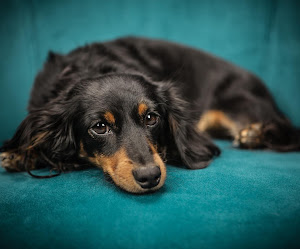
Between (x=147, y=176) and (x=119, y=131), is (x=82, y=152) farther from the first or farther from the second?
(x=147, y=176)

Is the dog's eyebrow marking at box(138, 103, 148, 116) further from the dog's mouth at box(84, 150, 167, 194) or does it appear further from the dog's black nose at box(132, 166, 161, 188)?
the dog's black nose at box(132, 166, 161, 188)

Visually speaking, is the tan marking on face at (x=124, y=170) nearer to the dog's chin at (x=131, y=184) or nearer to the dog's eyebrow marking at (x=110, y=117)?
the dog's chin at (x=131, y=184)

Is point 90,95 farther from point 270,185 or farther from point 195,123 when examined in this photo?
point 270,185

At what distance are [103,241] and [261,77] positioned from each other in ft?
9.24

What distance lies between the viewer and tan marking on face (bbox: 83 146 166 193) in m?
1.26

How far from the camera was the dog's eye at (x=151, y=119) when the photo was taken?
5.46 ft

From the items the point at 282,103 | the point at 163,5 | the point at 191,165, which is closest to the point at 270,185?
the point at 191,165

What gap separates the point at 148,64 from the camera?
8.40ft

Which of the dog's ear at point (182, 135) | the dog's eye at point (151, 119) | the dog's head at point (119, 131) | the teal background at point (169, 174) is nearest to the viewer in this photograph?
the teal background at point (169, 174)

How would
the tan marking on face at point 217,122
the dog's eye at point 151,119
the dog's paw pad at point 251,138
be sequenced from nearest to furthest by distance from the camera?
the dog's eye at point 151,119 < the dog's paw pad at point 251,138 < the tan marking on face at point 217,122

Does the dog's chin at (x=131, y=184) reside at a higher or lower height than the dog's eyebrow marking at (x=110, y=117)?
lower

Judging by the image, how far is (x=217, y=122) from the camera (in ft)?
9.09

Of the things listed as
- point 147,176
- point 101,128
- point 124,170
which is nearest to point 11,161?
point 101,128

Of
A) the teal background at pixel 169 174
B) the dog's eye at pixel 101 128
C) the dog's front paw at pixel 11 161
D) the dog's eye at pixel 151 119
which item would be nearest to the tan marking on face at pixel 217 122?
the teal background at pixel 169 174
